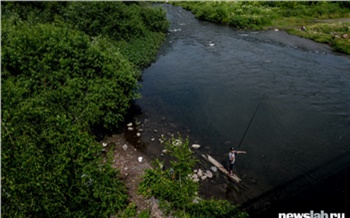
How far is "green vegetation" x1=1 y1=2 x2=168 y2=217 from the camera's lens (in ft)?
32.1

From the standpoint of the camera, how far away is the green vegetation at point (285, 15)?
1318 inches

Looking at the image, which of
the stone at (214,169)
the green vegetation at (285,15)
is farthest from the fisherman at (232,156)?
the green vegetation at (285,15)

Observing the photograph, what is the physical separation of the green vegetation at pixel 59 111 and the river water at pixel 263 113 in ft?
11.9

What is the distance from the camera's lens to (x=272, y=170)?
13773 mm

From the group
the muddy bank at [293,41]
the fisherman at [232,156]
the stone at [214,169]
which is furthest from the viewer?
the muddy bank at [293,41]

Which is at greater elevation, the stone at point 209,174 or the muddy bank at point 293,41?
the muddy bank at point 293,41

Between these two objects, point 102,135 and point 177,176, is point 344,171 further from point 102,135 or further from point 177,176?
point 102,135

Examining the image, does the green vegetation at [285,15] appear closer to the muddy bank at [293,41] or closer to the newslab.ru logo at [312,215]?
the muddy bank at [293,41]

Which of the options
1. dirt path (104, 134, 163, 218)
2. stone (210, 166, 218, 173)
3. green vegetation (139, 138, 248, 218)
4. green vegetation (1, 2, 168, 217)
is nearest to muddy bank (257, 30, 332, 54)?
green vegetation (1, 2, 168, 217)

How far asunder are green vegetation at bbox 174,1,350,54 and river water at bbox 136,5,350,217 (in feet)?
16.1

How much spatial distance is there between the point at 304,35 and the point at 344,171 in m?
23.4

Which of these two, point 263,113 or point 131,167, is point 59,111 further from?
point 263,113

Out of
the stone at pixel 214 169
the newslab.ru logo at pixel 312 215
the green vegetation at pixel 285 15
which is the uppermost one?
the green vegetation at pixel 285 15

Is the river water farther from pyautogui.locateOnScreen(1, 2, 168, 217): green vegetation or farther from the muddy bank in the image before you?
pyautogui.locateOnScreen(1, 2, 168, 217): green vegetation
